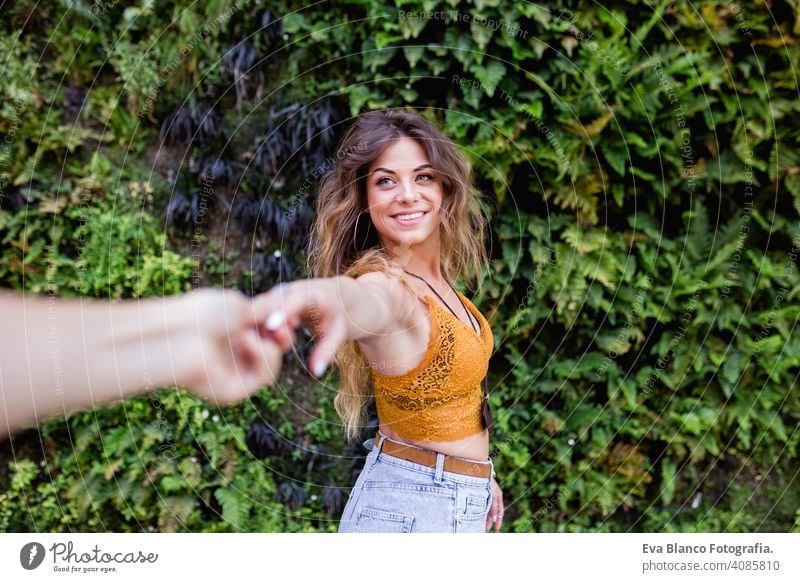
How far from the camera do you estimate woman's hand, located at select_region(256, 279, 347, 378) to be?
26.7 inches

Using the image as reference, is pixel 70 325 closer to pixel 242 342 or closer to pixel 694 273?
pixel 242 342

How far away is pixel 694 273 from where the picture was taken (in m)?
2.20

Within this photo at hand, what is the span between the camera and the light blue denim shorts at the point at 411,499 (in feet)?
4.27

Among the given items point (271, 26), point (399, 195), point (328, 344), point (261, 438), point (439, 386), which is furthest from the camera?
point (261, 438)

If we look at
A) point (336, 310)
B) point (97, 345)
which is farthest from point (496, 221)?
point (97, 345)

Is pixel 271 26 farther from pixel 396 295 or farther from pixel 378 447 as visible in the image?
pixel 378 447

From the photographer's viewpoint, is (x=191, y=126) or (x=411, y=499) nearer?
(x=411, y=499)

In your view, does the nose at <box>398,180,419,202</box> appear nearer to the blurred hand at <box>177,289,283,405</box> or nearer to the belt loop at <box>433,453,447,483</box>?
the belt loop at <box>433,453,447,483</box>

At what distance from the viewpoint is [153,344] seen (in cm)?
66

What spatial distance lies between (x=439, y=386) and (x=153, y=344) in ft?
2.47

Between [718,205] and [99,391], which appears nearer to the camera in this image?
[99,391]
